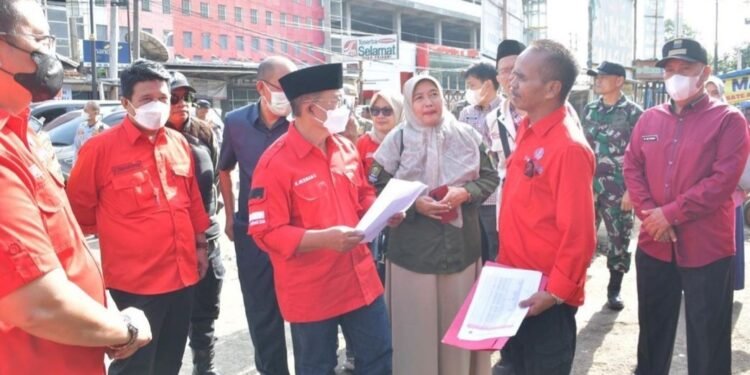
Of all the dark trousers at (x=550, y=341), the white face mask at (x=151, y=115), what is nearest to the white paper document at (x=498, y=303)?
the dark trousers at (x=550, y=341)

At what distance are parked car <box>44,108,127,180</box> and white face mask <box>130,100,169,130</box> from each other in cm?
716

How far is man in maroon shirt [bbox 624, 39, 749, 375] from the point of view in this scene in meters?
3.10

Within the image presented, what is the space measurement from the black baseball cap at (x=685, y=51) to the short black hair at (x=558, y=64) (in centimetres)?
111

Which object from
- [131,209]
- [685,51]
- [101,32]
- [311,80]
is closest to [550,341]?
[311,80]

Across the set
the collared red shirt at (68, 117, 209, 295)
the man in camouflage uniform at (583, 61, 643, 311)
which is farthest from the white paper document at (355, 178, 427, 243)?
the man in camouflage uniform at (583, 61, 643, 311)

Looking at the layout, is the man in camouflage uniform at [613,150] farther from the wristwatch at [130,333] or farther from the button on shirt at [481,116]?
the wristwatch at [130,333]

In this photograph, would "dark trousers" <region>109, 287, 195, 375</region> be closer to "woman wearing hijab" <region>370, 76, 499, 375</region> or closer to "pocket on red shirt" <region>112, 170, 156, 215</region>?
"pocket on red shirt" <region>112, 170, 156, 215</region>

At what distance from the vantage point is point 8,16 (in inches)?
62.9

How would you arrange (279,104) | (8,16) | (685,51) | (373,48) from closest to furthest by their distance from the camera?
(8,16) < (685,51) < (279,104) < (373,48)

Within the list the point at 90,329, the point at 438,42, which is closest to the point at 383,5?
the point at 438,42

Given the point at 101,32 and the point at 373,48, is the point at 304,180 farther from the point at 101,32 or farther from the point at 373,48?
the point at 101,32

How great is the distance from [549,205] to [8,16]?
1967 millimetres

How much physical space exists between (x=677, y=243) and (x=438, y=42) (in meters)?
63.1

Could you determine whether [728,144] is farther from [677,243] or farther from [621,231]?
[621,231]
